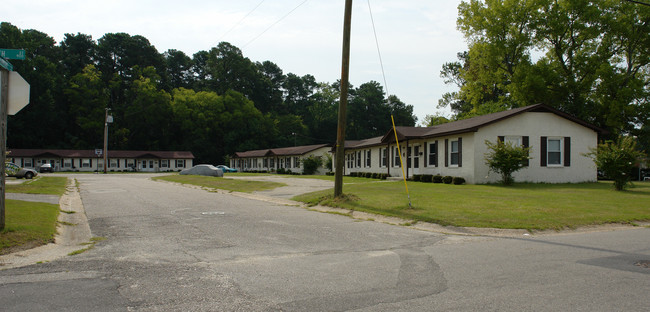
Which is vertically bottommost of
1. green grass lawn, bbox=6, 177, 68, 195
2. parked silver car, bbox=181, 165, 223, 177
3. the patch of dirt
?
the patch of dirt

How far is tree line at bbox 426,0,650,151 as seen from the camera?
37.4 meters

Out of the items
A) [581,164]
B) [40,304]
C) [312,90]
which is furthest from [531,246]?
[312,90]

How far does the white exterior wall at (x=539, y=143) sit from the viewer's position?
83.5ft

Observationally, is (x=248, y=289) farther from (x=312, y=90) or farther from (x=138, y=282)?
(x=312, y=90)

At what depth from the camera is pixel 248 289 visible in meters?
5.50

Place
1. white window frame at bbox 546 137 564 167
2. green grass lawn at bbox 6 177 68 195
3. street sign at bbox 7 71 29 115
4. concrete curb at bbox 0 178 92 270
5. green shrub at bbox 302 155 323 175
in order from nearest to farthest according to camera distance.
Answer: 1. concrete curb at bbox 0 178 92 270
2. street sign at bbox 7 71 29 115
3. green grass lawn at bbox 6 177 68 195
4. white window frame at bbox 546 137 564 167
5. green shrub at bbox 302 155 323 175

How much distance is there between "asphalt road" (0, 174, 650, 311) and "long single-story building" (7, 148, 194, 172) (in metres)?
71.2

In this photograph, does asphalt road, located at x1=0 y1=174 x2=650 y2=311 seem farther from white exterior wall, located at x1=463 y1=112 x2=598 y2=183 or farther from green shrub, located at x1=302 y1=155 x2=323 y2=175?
green shrub, located at x1=302 y1=155 x2=323 y2=175

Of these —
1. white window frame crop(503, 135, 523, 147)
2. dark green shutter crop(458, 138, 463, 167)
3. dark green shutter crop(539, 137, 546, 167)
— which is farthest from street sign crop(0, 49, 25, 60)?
dark green shutter crop(539, 137, 546, 167)

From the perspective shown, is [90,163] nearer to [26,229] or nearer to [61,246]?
[26,229]

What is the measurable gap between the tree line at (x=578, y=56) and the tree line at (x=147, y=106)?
40.6 m

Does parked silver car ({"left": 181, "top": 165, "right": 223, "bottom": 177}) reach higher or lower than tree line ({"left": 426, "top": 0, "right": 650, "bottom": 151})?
lower

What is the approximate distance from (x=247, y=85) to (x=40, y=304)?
4149 inches

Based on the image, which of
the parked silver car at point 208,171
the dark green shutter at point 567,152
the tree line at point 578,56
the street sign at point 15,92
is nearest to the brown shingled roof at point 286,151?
the parked silver car at point 208,171
